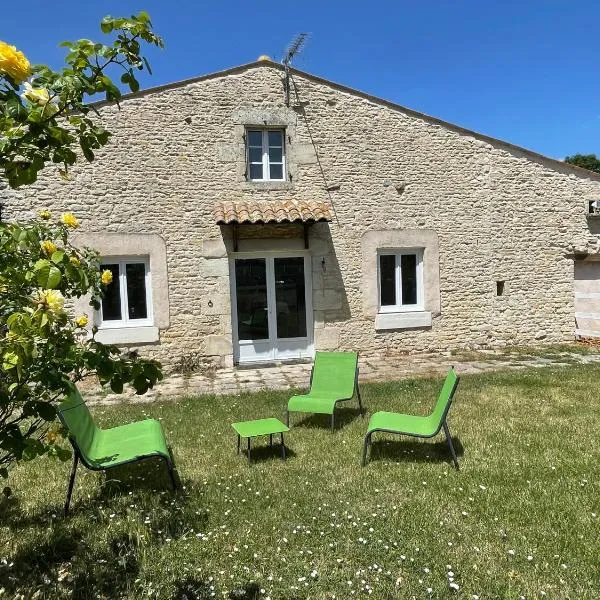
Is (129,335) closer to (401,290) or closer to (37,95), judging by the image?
(401,290)

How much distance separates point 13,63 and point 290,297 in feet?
27.7

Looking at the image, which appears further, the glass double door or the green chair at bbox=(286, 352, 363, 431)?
the glass double door

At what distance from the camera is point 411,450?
16.6 feet

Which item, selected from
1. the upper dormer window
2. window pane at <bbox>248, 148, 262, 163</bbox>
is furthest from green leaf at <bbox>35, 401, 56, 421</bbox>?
window pane at <bbox>248, 148, 262, 163</bbox>

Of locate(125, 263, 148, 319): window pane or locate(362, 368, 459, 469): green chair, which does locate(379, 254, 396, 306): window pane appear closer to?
locate(125, 263, 148, 319): window pane

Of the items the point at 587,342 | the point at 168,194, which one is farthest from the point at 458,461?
the point at 587,342

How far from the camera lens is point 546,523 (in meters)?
3.47

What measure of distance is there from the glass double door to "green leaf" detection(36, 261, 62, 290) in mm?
8003

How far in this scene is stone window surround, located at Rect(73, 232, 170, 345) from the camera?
8875 mm

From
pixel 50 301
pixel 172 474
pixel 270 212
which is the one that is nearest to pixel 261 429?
pixel 172 474

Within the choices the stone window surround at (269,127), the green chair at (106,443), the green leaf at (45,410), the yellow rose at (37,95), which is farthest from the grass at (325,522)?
the stone window surround at (269,127)

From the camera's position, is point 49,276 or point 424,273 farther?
point 424,273

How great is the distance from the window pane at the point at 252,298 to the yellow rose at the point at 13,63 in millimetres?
8083

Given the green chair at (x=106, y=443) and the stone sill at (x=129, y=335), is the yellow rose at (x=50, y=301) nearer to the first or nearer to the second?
the green chair at (x=106, y=443)
